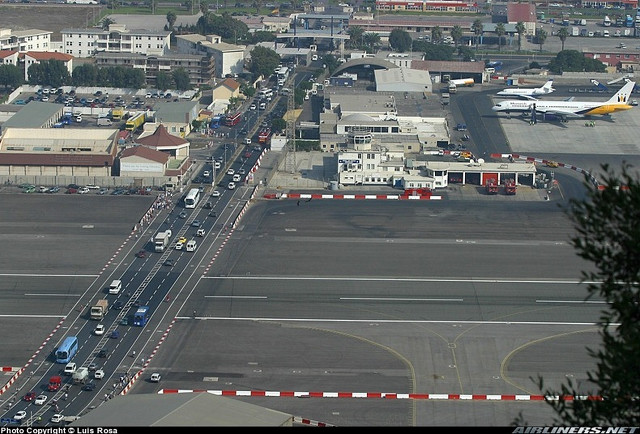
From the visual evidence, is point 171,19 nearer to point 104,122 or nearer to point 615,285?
point 104,122

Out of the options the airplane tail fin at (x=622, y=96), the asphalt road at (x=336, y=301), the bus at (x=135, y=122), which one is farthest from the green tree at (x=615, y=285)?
the airplane tail fin at (x=622, y=96)

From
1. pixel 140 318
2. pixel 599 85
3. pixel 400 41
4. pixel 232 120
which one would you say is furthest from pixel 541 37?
pixel 140 318

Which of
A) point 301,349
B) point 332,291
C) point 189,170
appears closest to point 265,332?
point 301,349

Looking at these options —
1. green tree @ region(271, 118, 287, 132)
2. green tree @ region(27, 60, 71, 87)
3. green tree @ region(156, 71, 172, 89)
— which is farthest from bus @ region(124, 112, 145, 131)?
green tree @ region(27, 60, 71, 87)

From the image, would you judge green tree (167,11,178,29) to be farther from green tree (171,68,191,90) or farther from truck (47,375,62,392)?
truck (47,375,62,392)

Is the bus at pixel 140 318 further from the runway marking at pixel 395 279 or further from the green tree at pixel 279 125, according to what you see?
the green tree at pixel 279 125
